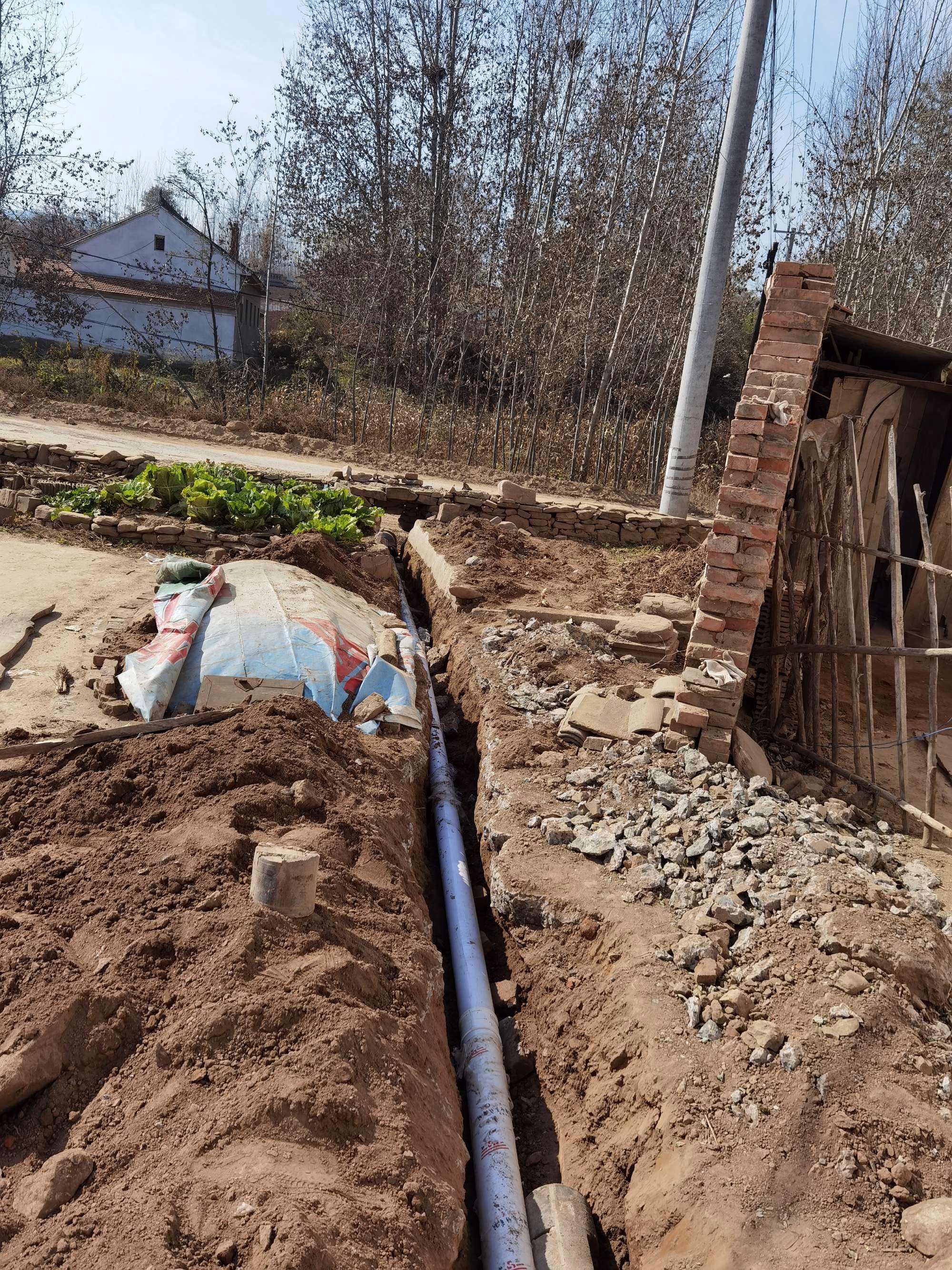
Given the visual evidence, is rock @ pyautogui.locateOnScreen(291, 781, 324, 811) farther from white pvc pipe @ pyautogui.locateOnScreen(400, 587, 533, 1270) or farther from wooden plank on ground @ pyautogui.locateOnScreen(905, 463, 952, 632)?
wooden plank on ground @ pyautogui.locateOnScreen(905, 463, 952, 632)

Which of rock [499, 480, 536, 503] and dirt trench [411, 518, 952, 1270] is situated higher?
rock [499, 480, 536, 503]

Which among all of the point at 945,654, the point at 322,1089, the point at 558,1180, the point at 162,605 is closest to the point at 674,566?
the point at 945,654

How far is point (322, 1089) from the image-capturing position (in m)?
2.52

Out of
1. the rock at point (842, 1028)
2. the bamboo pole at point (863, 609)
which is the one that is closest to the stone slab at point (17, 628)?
the rock at point (842, 1028)

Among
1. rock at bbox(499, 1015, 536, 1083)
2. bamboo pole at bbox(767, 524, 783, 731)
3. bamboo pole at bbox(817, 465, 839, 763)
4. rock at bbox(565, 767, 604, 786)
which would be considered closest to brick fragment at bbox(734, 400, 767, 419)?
bamboo pole at bbox(817, 465, 839, 763)

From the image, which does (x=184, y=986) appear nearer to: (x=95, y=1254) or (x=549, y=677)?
(x=95, y=1254)

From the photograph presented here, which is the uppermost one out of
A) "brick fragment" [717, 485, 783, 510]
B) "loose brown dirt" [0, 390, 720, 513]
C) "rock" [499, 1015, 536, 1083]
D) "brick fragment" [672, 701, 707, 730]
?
"brick fragment" [717, 485, 783, 510]

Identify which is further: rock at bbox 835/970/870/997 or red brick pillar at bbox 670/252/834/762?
red brick pillar at bbox 670/252/834/762

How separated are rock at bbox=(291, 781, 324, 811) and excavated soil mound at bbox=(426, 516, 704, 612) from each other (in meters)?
4.22

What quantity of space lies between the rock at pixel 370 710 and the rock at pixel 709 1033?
8.91 feet

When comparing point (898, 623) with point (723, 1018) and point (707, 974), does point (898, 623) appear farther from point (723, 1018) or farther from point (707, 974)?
point (723, 1018)

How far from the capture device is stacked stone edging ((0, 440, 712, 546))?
11.7m

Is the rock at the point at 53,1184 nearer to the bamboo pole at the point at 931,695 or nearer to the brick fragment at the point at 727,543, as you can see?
the brick fragment at the point at 727,543

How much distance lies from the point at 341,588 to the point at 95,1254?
226 inches
